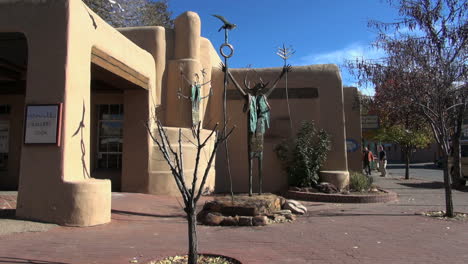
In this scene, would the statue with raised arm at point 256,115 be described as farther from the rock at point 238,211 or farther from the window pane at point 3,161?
the window pane at point 3,161

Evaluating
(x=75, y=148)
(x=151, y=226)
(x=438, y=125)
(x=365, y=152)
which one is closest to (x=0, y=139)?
(x=75, y=148)

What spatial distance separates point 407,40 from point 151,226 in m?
7.53

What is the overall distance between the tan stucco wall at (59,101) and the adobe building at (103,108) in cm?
2

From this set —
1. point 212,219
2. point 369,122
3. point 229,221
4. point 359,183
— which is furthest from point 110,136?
point 369,122

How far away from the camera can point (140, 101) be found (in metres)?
12.1

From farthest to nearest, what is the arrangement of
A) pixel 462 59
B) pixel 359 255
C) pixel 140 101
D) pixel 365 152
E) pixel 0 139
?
1. pixel 365 152
2. pixel 0 139
3. pixel 140 101
4. pixel 462 59
5. pixel 359 255

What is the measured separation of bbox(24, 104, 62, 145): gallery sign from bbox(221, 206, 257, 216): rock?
12.1ft

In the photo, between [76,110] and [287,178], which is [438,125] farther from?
[76,110]

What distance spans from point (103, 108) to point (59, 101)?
226 inches

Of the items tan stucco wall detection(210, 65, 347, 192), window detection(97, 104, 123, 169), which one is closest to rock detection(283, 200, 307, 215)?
tan stucco wall detection(210, 65, 347, 192)

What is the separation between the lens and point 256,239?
21.7 ft

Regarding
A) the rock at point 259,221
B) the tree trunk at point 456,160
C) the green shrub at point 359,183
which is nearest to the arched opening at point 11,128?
the rock at point 259,221

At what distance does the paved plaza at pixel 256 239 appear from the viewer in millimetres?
5391

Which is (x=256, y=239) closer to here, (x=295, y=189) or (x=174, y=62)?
(x=295, y=189)
